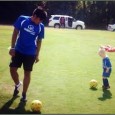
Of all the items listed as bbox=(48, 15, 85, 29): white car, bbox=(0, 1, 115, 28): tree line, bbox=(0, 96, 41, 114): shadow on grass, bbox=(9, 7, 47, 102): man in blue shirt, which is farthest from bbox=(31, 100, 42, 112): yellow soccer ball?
bbox=(0, 1, 115, 28): tree line

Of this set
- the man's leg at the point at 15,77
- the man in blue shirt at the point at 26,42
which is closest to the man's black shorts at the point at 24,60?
the man in blue shirt at the point at 26,42

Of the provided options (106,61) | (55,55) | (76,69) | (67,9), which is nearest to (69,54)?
(55,55)

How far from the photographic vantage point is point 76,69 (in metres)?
12.2

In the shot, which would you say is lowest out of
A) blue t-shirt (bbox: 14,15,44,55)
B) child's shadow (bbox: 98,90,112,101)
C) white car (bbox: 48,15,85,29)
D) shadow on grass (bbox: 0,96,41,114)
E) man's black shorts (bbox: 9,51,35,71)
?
white car (bbox: 48,15,85,29)

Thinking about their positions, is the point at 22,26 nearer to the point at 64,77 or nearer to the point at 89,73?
the point at 64,77

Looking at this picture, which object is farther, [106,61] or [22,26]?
[106,61]

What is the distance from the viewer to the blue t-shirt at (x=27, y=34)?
24.0 ft

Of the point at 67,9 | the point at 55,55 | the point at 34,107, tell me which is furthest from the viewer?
the point at 67,9

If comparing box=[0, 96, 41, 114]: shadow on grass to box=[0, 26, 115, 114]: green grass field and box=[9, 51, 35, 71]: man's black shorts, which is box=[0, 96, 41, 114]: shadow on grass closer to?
box=[0, 26, 115, 114]: green grass field

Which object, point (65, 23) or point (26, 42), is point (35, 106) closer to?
point (26, 42)

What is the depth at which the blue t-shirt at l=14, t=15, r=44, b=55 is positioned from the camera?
7305mm

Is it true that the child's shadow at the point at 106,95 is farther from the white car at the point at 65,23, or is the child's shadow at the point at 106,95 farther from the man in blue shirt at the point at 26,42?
the white car at the point at 65,23

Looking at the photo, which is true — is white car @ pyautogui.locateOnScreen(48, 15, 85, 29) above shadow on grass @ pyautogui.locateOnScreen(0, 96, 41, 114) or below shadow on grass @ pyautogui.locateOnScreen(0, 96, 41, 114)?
below

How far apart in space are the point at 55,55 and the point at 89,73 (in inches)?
180
